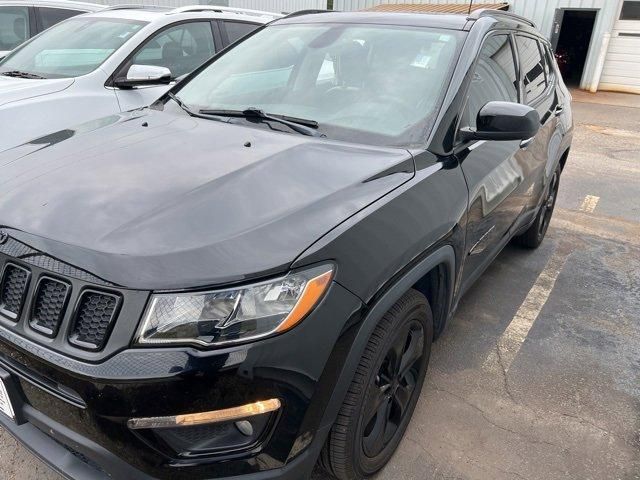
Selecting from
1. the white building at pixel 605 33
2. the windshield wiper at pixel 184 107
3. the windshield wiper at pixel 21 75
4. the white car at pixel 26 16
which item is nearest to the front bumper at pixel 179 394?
the windshield wiper at pixel 184 107

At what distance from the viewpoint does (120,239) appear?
1.53m

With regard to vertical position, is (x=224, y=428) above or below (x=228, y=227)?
below

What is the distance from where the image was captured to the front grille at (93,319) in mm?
1441

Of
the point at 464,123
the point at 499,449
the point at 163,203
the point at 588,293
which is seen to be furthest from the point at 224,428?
the point at 588,293

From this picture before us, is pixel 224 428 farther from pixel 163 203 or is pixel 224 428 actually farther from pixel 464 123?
pixel 464 123

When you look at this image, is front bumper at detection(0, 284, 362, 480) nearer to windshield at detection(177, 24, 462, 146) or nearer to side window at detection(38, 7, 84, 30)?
windshield at detection(177, 24, 462, 146)

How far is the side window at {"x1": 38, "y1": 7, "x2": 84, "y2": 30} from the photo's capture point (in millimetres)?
6742

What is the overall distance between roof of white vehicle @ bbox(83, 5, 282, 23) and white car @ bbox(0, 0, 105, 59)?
166cm

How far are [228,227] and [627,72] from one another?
51.9 feet

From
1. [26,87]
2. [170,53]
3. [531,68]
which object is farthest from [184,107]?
[170,53]

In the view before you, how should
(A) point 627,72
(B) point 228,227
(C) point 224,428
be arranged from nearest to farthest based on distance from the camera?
(C) point 224,428 < (B) point 228,227 < (A) point 627,72

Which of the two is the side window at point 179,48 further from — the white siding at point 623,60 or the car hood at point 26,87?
the white siding at point 623,60

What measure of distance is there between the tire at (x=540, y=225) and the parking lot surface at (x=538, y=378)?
10cm

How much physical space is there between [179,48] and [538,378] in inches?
168
